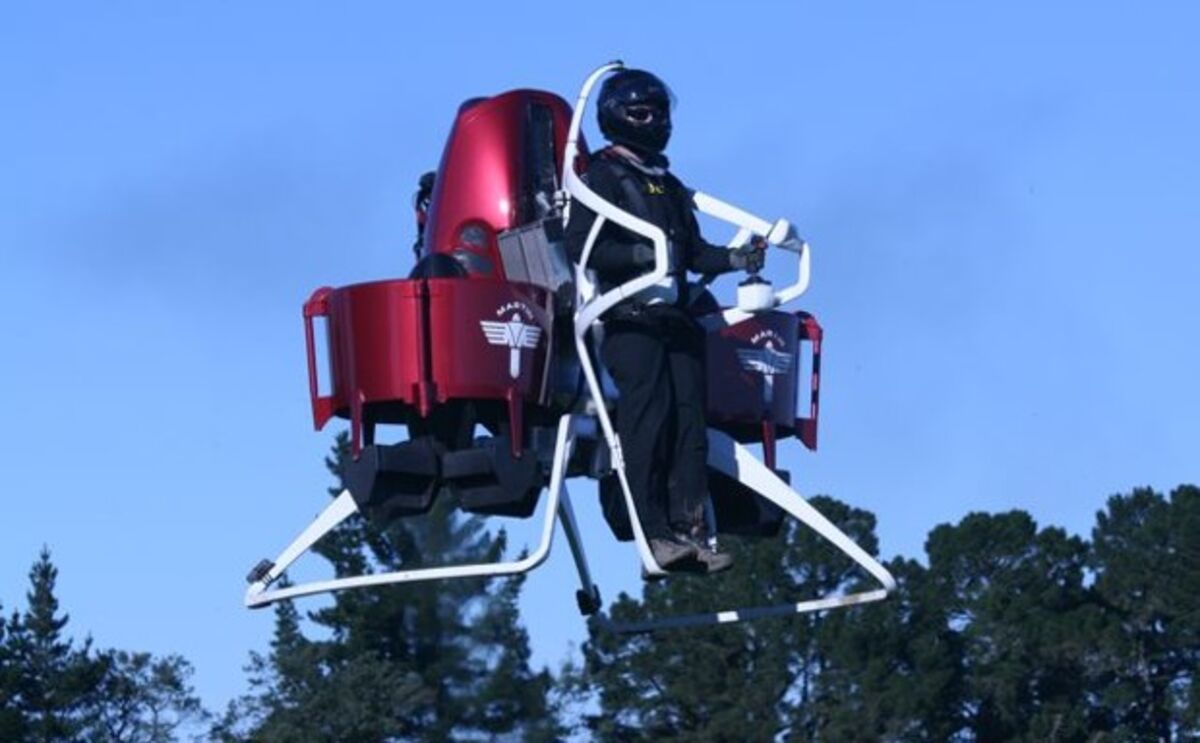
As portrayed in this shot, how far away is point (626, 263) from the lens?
21.8 m

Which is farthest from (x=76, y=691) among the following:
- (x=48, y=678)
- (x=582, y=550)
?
(x=582, y=550)

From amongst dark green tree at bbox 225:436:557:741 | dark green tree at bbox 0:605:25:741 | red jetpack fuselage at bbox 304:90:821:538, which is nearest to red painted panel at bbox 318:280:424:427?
red jetpack fuselage at bbox 304:90:821:538

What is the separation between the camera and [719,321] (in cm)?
2284

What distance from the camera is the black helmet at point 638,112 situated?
2223 cm

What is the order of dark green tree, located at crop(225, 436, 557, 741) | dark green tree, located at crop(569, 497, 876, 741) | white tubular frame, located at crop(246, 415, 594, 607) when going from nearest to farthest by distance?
1. white tubular frame, located at crop(246, 415, 594, 607)
2. dark green tree, located at crop(225, 436, 557, 741)
3. dark green tree, located at crop(569, 497, 876, 741)

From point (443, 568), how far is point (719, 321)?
2148 mm

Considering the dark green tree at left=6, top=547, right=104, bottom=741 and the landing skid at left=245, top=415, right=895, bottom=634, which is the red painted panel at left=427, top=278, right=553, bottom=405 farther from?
the dark green tree at left=6, top=547, right=104, bottom=741

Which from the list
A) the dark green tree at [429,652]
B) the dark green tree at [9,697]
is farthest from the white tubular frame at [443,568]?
the dark green tree at [9,697]

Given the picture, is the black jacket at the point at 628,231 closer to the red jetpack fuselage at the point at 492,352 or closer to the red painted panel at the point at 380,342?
the red jetpack fuselage at the point at 492,352

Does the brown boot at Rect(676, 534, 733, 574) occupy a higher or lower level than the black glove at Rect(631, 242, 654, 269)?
lower

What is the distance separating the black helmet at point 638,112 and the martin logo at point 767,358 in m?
1.52

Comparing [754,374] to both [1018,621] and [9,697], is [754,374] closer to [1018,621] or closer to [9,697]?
[9,697]

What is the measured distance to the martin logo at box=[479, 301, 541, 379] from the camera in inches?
873

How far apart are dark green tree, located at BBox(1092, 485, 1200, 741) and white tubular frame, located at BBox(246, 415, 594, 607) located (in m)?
41.7
